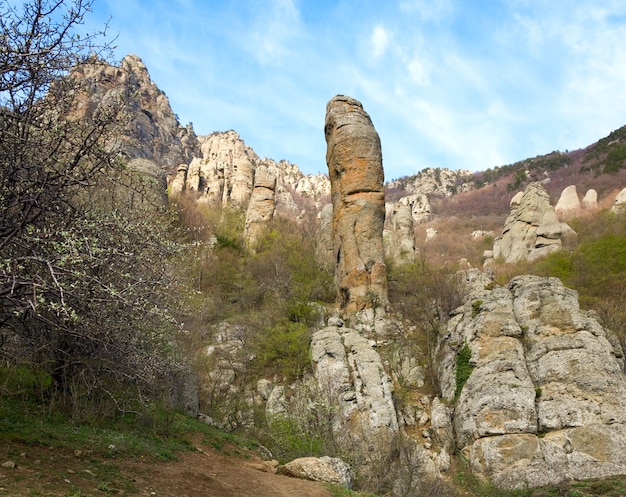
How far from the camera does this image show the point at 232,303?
2811cm

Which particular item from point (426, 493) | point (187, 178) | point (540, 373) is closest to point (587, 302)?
point (540, 373)

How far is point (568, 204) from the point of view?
196ft

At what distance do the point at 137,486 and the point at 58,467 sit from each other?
44.7 inches

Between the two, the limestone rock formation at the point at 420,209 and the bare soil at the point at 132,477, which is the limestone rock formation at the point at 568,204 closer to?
the limestone rock formation at the point at 420,209

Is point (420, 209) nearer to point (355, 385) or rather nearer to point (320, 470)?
point (355, 385)

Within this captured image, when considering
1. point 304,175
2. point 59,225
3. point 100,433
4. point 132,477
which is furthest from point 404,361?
point 304,175

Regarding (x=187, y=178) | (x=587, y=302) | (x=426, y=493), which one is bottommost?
(x=426, y=493)

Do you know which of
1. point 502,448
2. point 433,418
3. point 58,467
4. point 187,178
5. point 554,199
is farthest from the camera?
point 554,199

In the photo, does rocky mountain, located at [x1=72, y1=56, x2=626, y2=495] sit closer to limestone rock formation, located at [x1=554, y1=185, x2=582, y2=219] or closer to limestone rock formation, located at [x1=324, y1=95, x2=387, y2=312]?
limestone rock formation, located at [x1=324, y1=95, x2=387, y2=312]

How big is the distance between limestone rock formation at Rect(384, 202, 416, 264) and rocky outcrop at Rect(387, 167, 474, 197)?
2994 inches

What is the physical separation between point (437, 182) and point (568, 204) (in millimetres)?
58841

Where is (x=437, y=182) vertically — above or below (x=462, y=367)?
above

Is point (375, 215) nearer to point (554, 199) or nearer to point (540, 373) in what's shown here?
point (540, 373)

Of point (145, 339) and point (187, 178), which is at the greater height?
point (187, 178)
